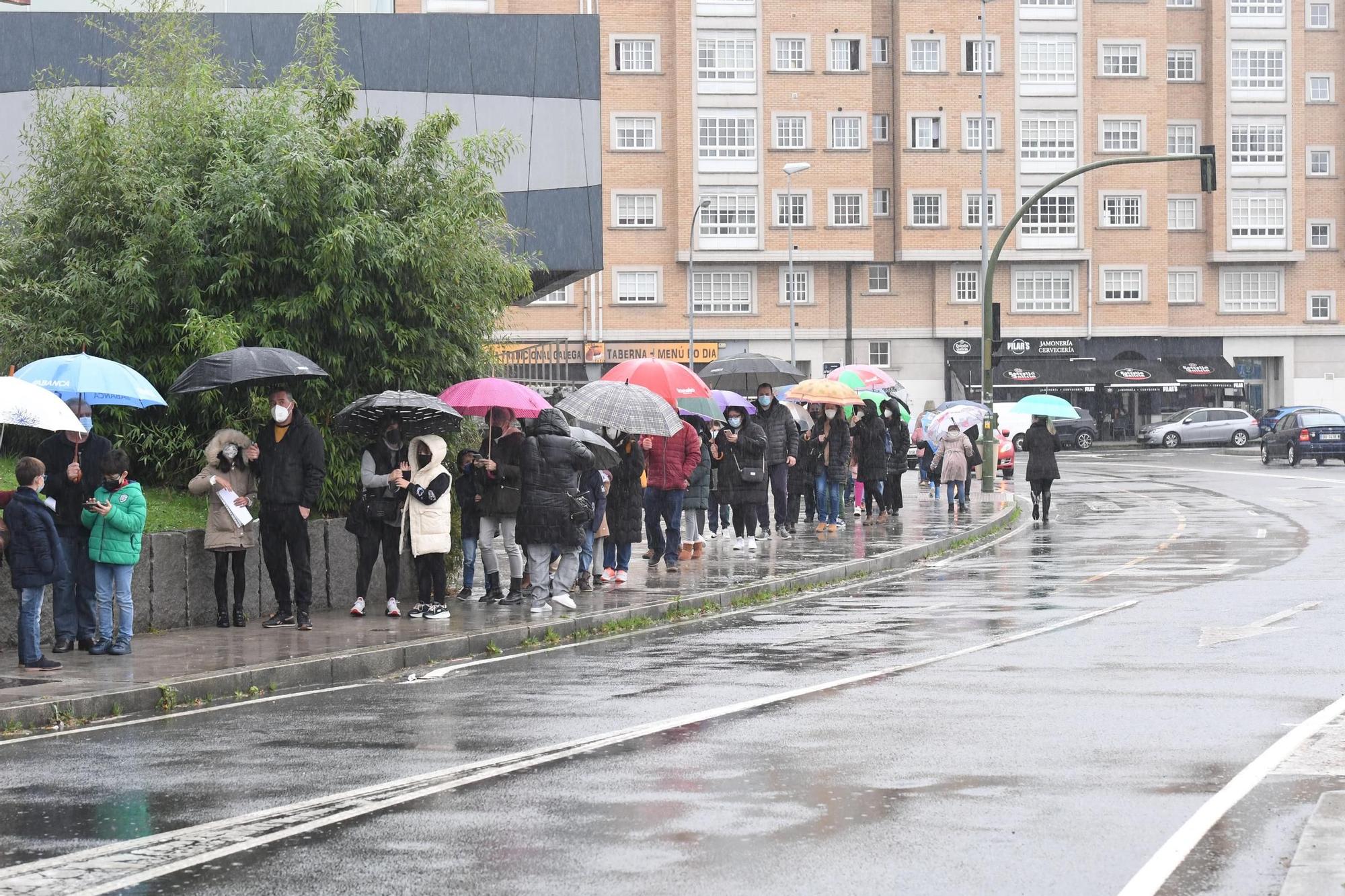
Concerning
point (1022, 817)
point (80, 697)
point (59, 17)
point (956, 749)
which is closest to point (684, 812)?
point (1022, 817)

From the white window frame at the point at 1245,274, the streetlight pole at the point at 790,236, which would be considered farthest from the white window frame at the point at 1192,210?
the streetlight pole at the point at 790,236

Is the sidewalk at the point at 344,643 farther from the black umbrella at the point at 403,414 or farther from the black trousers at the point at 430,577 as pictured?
the black umbrella at the point at 403,414

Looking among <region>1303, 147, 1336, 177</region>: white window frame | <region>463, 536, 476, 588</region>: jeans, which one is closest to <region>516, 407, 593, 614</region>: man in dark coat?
<region>463, 536, 476, 588</region>: jeans

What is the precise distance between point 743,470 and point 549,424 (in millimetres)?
7230

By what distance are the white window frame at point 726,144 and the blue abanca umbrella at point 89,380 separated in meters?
55.8

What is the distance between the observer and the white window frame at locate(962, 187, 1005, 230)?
7125 centimetres

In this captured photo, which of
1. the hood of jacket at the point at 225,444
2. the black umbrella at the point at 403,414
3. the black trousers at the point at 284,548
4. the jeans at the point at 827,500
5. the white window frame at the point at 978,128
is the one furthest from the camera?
the white window frame at the point at 978,128

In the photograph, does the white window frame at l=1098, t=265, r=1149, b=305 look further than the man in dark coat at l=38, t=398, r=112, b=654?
Yes

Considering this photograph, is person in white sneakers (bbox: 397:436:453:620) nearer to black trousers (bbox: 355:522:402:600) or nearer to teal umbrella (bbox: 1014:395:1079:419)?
black trousers (bbox: 355:522:402:600)

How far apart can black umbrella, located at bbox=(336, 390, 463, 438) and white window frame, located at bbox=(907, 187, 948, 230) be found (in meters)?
56.9

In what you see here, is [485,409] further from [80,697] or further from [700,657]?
[80,697]

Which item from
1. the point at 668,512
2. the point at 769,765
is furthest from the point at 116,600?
the point at 668,512

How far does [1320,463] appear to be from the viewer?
50281mm

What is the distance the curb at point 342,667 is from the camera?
11.0 meters
